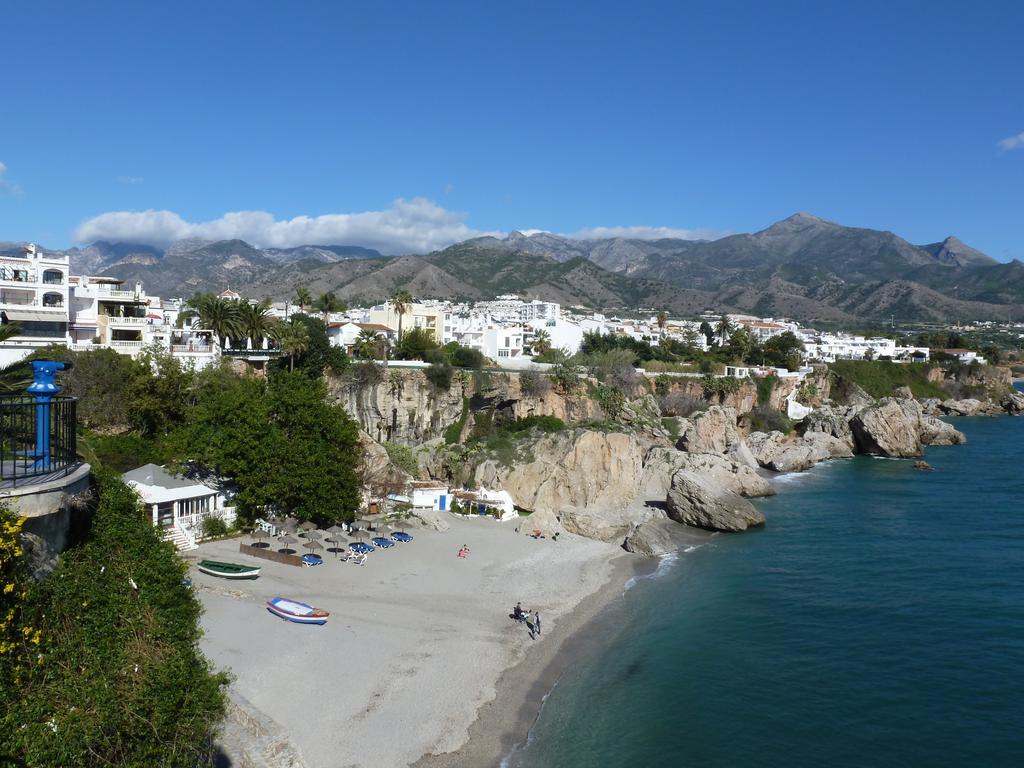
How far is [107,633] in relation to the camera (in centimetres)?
1098

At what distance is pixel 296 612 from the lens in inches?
925

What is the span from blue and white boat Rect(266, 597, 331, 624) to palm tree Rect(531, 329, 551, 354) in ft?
188

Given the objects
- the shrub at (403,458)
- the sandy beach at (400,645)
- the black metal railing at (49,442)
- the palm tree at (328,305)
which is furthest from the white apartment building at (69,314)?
the black metal railing at (49,442)

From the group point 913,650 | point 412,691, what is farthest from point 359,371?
point 913,650

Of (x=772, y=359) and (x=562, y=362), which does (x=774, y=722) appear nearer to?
(x=562, y=362)

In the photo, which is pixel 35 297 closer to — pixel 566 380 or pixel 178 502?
pixel 178 502

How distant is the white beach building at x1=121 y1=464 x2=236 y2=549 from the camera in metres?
28.8

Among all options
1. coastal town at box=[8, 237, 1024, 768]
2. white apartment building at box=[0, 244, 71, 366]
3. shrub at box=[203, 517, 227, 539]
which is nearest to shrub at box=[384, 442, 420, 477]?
coastal town at box=[8, 237, 1024, 768]

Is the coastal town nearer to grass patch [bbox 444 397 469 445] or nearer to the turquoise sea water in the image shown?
grass patch [bbox 444 397 469 445]

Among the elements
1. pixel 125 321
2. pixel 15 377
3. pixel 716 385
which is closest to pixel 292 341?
pixel 125 321

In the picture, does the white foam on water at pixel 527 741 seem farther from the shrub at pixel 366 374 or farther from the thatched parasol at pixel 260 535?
the shrub at pixel 366 374

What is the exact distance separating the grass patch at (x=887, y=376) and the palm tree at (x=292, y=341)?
252ft

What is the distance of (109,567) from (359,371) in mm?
41408

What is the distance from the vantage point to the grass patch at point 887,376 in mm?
101625
